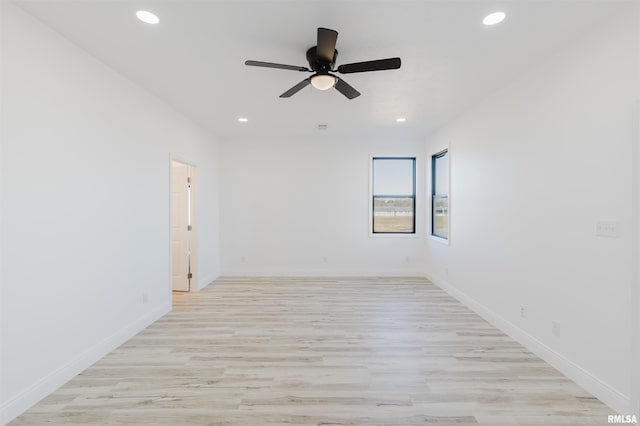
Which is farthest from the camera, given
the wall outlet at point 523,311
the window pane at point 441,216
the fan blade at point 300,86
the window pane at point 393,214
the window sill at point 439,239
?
the window pane at point 393,214

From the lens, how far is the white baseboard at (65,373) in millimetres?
1999

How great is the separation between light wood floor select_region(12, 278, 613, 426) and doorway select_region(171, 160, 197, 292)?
1.15 metres

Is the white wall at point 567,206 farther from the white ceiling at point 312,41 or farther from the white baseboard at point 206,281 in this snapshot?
the white baseboard at point 206,281

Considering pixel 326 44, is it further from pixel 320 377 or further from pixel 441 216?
pixel 441 216

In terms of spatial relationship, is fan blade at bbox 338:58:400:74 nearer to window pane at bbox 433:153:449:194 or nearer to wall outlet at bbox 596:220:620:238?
wall outlet at bbox 596:220:620:238

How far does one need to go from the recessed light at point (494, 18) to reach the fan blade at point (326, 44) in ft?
3.63

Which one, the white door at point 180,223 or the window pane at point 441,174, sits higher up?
the window pane at point 441,174

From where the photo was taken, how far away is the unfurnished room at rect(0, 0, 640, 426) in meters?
2.05

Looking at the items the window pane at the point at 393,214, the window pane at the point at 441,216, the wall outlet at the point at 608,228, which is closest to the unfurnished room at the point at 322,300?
the wall outlet at the point at 608,228

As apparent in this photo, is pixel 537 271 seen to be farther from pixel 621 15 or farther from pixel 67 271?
pixel 67 271

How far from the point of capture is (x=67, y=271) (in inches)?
96.6

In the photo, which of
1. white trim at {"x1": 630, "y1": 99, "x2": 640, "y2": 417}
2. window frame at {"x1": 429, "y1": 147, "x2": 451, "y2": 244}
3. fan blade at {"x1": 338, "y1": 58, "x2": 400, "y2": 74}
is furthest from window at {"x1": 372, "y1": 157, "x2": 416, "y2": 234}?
white trim at {"x1": 630, "y1": 99, "x2": 640, "y2": 417}

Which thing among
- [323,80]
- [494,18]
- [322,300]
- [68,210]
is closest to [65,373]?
[68,210]

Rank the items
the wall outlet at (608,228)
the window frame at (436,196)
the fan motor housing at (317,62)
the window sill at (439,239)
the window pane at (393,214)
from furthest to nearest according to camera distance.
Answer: the window pane at (393,214) → the window sill at (439,239) → the window frame at (436,196) → the fan motor housing at (317,62) → the wall outlet at (608,228)
